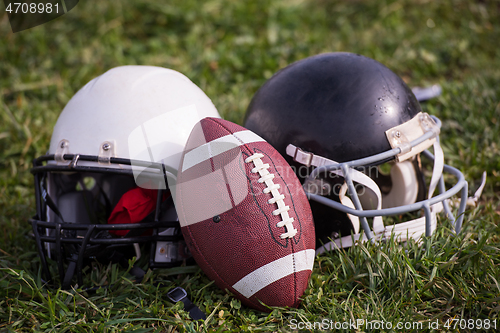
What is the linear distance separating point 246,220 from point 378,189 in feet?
2.23

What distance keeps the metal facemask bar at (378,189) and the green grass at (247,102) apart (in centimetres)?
9

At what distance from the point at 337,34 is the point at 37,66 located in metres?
3.06

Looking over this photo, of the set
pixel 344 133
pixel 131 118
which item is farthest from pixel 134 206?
pixel 344 133

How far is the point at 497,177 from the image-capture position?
2535 millimetres

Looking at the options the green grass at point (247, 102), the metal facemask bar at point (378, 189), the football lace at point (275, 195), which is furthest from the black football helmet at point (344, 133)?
the football lace at point (275, 195)

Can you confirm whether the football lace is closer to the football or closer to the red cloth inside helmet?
the football

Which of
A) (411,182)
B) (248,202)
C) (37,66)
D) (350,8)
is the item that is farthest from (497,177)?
(37,66)

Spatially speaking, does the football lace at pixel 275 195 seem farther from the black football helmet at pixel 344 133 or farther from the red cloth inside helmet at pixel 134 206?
the red cloth inside helmet at pixel 134 206

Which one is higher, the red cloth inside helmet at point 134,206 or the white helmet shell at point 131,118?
the white helmet shell at point 131,118

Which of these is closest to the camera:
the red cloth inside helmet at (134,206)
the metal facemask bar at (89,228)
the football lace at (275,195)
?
the football lace at (275,195)

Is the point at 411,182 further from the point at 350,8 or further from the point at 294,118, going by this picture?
the point at 350,8

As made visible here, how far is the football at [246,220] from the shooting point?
66.5 inches

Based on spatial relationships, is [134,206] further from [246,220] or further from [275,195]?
[275,195]

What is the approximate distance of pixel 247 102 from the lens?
342cm
